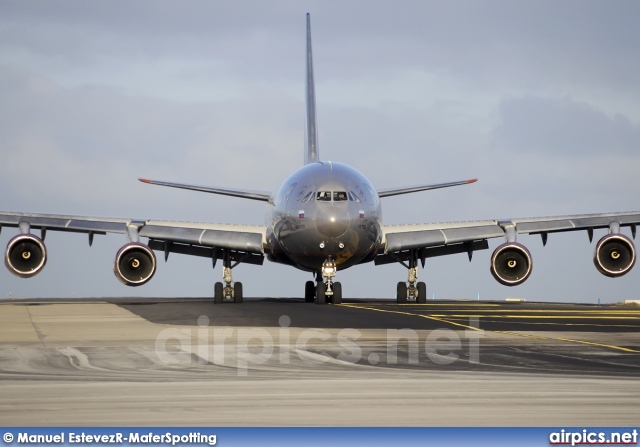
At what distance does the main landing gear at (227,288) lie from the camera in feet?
133

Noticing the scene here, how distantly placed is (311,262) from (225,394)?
26709mm

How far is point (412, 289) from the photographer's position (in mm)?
42500

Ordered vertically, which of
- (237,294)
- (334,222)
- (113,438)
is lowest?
(113,438)

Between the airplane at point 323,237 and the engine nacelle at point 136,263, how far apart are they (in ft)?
0.11

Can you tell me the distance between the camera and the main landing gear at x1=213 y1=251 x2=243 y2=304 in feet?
133

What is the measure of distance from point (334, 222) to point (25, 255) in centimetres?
1061

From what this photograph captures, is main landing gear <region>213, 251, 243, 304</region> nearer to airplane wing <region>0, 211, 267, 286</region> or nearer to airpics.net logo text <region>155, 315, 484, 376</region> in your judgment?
airplane wing <region>0, 211, 267, 286</region>

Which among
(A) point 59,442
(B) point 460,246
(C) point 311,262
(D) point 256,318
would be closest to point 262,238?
(C) point 311,262

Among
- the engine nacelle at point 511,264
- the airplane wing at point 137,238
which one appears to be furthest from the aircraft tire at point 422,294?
the airplane wing at point 137,238

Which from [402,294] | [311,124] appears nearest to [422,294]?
[402,294]

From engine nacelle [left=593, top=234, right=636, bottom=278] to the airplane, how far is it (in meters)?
0.03

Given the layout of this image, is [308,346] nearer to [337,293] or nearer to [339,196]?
[339,196]

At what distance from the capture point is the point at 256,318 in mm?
28062

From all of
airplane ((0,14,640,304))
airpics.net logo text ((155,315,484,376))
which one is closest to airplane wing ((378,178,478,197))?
airplane ((0,14,640,304))
